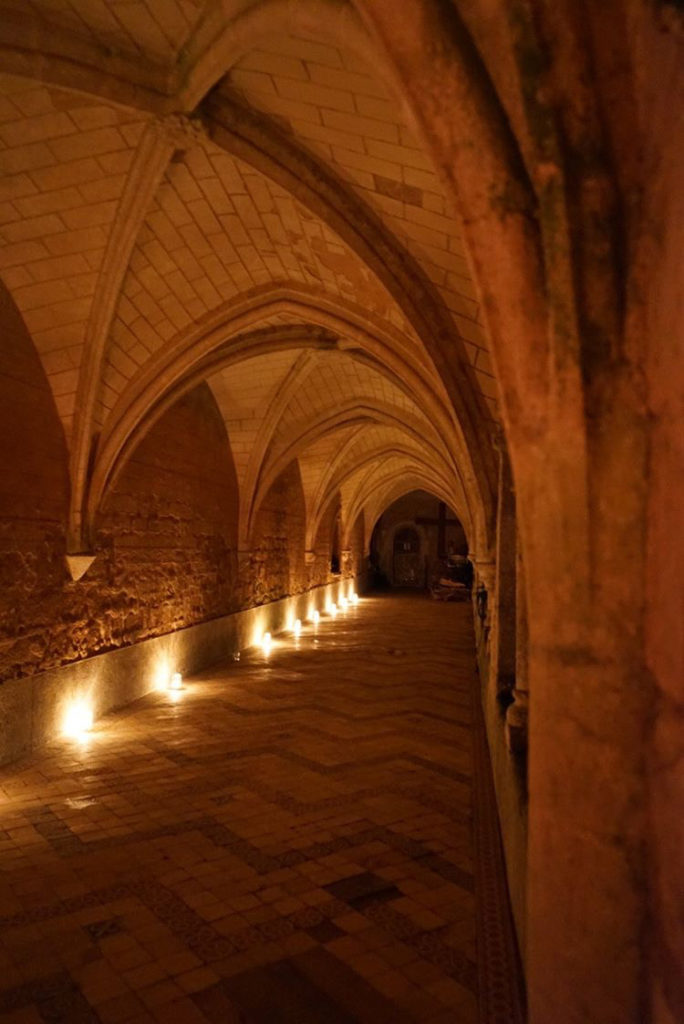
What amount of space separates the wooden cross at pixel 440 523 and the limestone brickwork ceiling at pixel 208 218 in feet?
58.9

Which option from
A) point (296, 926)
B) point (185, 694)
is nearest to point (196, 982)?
point (296, 926)

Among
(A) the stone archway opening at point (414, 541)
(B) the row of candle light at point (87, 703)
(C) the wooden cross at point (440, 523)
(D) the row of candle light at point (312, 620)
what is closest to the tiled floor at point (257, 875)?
(B) the row of candle light at point (87, 703)

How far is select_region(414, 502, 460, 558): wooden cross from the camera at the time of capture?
2500 centimetres

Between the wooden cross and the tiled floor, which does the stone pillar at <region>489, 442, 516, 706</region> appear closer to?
the tiled floor

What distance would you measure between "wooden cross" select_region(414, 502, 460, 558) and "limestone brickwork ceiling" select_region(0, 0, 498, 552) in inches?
707

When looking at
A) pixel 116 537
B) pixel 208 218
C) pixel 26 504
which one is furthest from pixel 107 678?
pixel 208 218

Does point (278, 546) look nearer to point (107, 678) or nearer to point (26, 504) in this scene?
point (107, 678)

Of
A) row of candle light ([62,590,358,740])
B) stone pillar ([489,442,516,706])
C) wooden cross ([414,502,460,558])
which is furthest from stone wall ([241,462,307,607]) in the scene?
wooden cross ([414,502,460,558])

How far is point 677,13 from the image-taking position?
3.60 feet

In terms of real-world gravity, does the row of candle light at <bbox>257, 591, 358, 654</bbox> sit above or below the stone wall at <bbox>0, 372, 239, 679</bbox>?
below

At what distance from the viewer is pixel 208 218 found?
5031 mm

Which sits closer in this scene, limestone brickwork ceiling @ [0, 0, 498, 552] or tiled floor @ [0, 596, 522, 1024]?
tiled floor @ [0, 596, 522, 1024]

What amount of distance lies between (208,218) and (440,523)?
2087cm

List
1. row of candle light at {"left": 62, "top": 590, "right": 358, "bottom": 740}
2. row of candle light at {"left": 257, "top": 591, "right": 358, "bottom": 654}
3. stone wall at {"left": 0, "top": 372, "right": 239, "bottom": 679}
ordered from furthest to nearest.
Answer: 1. row of candle light at {"left": 257, "top": 591, "right": 358, "bottom": 654}
2. row of candle light at {"left": 62, "top": 590, "right": 358, "bottom": 740}
3. stone wall at {"left": 0, "top": 372, "right": 239, "bottom": 679}
